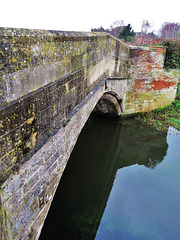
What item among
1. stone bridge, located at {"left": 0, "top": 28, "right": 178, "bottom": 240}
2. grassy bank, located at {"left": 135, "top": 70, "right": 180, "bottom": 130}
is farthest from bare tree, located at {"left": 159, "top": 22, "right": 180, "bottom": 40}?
stone bridge, located at {"left": 0, "top": 28, "right": 178, "bottom": 240}

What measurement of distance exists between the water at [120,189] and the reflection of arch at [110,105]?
1071 millimetres

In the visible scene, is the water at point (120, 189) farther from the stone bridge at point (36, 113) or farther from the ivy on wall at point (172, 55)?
the ivy on wall at point (172, 55)

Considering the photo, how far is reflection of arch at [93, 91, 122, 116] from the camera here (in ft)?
27.3

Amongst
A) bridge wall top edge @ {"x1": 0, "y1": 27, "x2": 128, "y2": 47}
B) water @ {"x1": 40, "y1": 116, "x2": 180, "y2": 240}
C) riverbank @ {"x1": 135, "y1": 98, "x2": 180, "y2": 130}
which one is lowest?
water @ {"x1": 40, "y1": 116, "x2": 180, "y2": 240}

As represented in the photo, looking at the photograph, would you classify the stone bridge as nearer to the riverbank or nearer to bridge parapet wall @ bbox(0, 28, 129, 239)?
bridge parapet wall @ bbox(0, 28, 129, 239)

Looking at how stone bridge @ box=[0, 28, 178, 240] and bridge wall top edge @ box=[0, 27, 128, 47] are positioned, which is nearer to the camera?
bridge wall top edge @ box=[0, 27, 128, 47]

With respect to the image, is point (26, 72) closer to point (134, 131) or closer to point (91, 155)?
point (91, 155)

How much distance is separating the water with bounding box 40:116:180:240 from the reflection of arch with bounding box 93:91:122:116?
3.51 ft

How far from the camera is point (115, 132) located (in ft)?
28.9

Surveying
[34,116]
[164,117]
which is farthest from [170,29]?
[34,116]

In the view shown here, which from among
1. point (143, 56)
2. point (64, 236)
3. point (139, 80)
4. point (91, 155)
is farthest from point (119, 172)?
point (143, 56)

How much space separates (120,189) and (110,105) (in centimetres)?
434

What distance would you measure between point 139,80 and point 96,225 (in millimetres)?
6556

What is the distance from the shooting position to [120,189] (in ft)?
18.9
